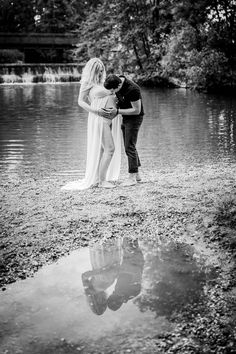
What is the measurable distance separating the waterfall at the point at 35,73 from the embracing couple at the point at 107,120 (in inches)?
1370

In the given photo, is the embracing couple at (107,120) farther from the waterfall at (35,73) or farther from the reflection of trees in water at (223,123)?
the waterfall at (35,73)

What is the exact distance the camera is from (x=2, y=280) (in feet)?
13.3

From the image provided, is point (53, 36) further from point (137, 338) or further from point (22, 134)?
point (137, 338)

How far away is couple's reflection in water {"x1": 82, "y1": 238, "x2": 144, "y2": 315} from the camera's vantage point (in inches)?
146

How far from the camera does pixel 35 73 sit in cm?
4125

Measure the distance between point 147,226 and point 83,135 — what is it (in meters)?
9.21

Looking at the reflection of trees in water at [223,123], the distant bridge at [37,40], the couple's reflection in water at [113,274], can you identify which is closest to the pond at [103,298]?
the couple's reflection in water at [113,274]

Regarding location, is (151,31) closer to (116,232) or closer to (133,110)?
(133,110)

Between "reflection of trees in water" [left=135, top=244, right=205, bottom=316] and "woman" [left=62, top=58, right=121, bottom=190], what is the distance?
2716mm

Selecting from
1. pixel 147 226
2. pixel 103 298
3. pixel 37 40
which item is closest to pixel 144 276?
pixel 103 298

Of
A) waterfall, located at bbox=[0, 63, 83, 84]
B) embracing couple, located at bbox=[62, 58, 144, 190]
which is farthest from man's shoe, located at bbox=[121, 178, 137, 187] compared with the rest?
waterfall, located at bbox=[0, 63, 83, 84]

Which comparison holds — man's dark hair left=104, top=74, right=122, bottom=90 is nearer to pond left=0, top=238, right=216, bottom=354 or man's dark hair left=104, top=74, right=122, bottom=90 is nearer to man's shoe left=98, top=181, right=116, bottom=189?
man's shoe left=98, top=181, right=116, bottom=189

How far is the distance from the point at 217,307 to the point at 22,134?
12.1 meters

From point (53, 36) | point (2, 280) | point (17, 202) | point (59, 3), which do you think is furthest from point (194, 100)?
point (59, 3)
